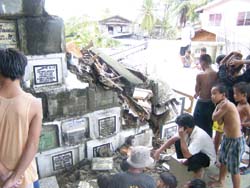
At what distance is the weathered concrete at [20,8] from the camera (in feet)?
10.3

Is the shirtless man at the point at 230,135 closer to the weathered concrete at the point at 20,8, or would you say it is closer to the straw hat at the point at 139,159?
the straw hat at the point at 139,159

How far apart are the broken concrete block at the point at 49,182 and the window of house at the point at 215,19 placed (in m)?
18.8

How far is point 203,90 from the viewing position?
157 inches

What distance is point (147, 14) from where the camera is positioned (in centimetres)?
2538

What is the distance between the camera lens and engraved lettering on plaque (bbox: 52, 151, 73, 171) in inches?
154

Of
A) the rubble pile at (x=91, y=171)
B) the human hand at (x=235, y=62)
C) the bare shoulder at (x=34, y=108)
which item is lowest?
the rubble pile at (x=91, y=171)

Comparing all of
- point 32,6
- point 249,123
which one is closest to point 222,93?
point 249,123

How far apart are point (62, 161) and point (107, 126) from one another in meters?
0.95

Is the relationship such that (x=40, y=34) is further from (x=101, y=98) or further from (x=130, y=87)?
(x=130, y=87)

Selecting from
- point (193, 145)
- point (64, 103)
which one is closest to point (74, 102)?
point (64, 103)

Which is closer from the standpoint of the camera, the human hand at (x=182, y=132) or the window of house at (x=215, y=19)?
the human hand at (x=182, y=132)

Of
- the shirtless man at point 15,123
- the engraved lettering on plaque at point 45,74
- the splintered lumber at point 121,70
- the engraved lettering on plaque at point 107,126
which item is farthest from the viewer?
the splintered lumber at point 121,70

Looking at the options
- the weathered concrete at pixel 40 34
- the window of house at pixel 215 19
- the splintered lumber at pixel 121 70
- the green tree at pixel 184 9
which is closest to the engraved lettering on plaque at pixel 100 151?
the splintered lumber at pixel 121 70

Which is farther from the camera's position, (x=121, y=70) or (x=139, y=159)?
(x=121, y=70)
